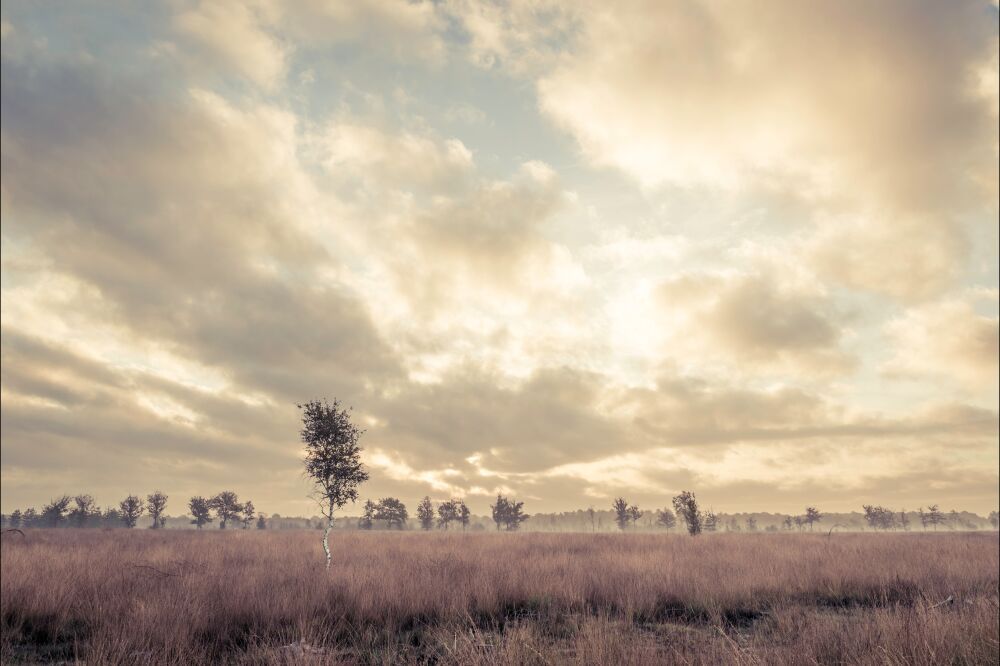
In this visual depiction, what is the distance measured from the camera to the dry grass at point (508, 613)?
193 inches

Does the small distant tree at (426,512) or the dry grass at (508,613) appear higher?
the dry grass at (508,613)

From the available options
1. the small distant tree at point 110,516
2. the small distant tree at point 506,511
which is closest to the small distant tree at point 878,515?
the small distant tree at point 506,511

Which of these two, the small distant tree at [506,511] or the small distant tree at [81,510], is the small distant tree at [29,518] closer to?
the small distant tree at [81,510]

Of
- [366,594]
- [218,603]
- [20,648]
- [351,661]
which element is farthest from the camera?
[366,594]

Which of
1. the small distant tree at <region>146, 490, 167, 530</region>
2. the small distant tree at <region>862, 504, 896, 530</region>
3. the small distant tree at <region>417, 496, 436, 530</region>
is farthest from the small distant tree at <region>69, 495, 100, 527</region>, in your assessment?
the small distant tree at <region>862, 504, 896, 530</region>

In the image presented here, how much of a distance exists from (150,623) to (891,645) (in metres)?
8.31

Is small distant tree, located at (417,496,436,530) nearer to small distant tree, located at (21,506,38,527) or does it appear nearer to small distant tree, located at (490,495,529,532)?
small distant tree, located at (490,495,529,532)

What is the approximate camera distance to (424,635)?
22.7 feet

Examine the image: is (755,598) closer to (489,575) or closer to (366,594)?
(489,575)

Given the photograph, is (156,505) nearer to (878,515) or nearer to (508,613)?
(508,613)

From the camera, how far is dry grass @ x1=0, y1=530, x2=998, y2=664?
489cm

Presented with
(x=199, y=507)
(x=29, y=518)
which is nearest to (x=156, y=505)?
Result: (x=199, y=507)

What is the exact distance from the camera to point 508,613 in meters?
8.78

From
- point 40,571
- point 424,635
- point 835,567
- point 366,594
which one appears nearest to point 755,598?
point 835,567
